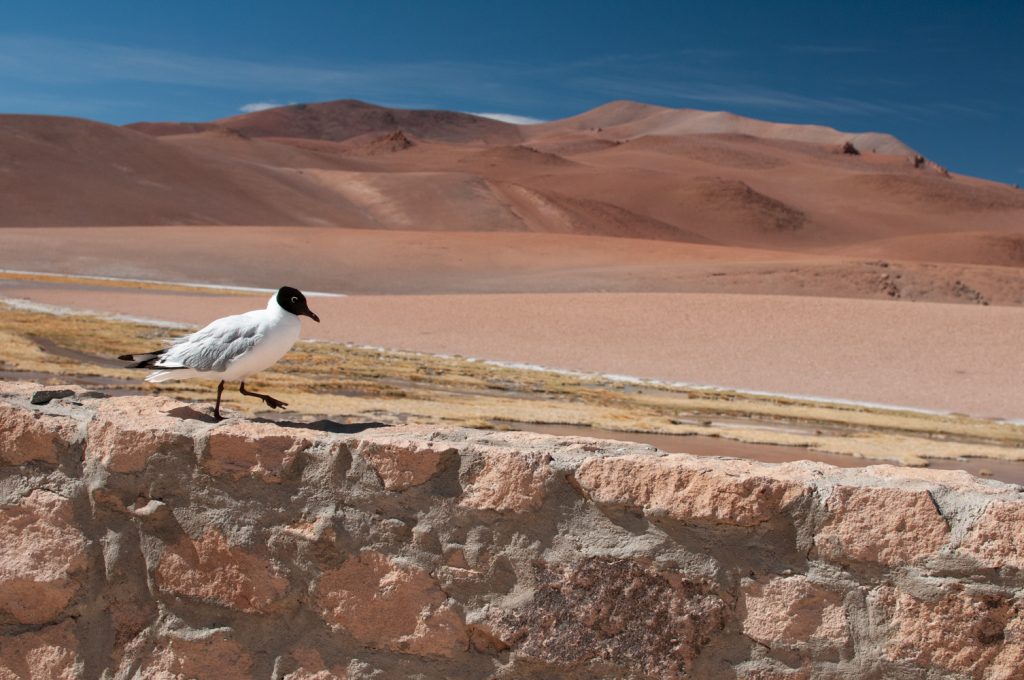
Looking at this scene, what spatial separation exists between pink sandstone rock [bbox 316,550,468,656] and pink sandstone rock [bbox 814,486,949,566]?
0.94 m

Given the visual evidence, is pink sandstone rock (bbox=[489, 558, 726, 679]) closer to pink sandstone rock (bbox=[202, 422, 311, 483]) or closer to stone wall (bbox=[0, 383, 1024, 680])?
stone wall (bbox=[0, 383, 1024, 680])

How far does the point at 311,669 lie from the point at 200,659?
1.05 feet

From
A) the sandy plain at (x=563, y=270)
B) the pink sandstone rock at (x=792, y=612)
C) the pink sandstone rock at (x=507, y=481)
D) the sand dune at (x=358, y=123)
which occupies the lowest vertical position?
the pink sandstone rock at (x=792, y=612)

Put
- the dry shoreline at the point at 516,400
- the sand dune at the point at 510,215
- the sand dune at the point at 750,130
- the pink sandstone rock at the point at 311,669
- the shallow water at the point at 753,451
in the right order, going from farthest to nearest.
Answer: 1. the sand dune at the point at 750,130
2. the sand dune at the point at 510,215
3. the dry shoreline at the point at 516,400
4. the shallow water at the point at 753,451
5. the pink sandstone rock at the point at 311,669

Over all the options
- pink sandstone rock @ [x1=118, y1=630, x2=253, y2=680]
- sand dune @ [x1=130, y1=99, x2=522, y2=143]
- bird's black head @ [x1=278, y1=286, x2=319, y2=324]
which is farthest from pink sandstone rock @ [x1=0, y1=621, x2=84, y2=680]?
sand dune @ [x1=130, y1=99, x2=522, y2=143]

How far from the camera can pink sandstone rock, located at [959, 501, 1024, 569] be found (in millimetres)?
2297

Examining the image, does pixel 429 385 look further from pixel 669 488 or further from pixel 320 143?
pixel 320 143

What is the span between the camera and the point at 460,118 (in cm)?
19438

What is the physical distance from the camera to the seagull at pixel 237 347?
144 inches

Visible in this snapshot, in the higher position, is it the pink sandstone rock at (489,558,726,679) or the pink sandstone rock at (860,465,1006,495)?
the pink sandstone rock at (860,465,1006,495)

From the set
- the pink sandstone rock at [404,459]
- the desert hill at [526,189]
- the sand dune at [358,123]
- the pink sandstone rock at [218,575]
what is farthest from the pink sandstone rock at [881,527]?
the sand dune at [358,123]

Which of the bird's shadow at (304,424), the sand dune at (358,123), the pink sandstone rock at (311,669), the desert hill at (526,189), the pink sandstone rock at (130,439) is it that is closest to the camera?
the pink sandstone rock at (311,669)

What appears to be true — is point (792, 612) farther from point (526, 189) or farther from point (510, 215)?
point (526, 189)

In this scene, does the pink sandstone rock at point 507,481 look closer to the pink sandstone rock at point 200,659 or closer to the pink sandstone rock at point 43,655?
the pink sandstone rock at point 200,659
